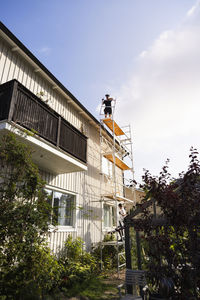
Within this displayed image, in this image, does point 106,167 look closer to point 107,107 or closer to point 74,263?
point 107,107

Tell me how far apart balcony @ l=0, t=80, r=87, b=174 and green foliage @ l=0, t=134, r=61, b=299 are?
0.58 metres

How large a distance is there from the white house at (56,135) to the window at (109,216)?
0.06 m

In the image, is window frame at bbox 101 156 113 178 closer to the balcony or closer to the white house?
the white house

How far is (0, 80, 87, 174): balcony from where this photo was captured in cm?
536

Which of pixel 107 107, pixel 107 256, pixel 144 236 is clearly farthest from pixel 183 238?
pixel 107 107

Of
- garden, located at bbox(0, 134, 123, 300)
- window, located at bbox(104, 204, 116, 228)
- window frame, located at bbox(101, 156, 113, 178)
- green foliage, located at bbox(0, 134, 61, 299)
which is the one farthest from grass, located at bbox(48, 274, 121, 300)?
window frame, located at bbox(101, 156, 113, 178)

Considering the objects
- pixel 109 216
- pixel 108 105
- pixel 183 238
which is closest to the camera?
pixel 183 238

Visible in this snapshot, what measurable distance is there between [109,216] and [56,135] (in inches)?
307

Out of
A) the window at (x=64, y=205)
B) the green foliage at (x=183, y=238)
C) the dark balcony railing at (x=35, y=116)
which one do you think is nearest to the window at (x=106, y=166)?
the window at (x=64, y=205)

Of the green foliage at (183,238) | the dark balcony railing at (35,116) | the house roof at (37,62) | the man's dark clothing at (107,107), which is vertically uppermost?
the man's dark clothing at (107,107)

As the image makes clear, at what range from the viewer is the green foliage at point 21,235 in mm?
4355

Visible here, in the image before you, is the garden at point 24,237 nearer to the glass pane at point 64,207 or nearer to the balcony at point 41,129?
→ the balcony at point 41,129

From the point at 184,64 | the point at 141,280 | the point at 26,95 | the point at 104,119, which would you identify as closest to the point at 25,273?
the point at 141,280

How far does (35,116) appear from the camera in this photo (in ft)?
20.5
